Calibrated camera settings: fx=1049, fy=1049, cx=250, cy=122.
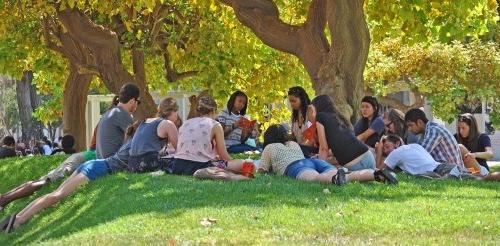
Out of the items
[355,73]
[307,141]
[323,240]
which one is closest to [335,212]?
[323,240]

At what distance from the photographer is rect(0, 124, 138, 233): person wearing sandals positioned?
1313 centimetres

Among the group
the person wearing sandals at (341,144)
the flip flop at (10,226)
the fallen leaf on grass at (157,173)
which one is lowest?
the flip flop at (10,226)

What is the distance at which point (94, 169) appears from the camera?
46.9 feet

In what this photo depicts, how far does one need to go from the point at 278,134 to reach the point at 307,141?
4.93 ft

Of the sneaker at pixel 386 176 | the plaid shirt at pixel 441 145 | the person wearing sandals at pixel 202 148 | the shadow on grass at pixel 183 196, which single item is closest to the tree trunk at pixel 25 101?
the person wearing sandals at pixel 202 148

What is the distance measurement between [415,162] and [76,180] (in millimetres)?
4545

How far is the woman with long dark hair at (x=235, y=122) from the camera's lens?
17.7m

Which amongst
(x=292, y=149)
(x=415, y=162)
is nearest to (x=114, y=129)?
(x=292, y=149)

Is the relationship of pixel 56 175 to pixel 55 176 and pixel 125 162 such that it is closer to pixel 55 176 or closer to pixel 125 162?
pixel 55 176

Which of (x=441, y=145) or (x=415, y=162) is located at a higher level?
(x=441, y=145)

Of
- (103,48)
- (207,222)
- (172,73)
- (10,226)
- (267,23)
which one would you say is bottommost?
(10,226)

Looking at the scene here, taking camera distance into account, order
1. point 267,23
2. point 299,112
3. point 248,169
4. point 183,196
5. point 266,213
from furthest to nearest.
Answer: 1. point 267,23
2. point 299,112
3. point 248,169
4. point 183,196
5. point 266,213

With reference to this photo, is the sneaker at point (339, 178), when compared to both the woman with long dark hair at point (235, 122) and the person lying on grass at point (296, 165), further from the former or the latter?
the woman with long dark hair at point (235, 122)

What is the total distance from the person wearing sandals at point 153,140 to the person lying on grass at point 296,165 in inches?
53.9
